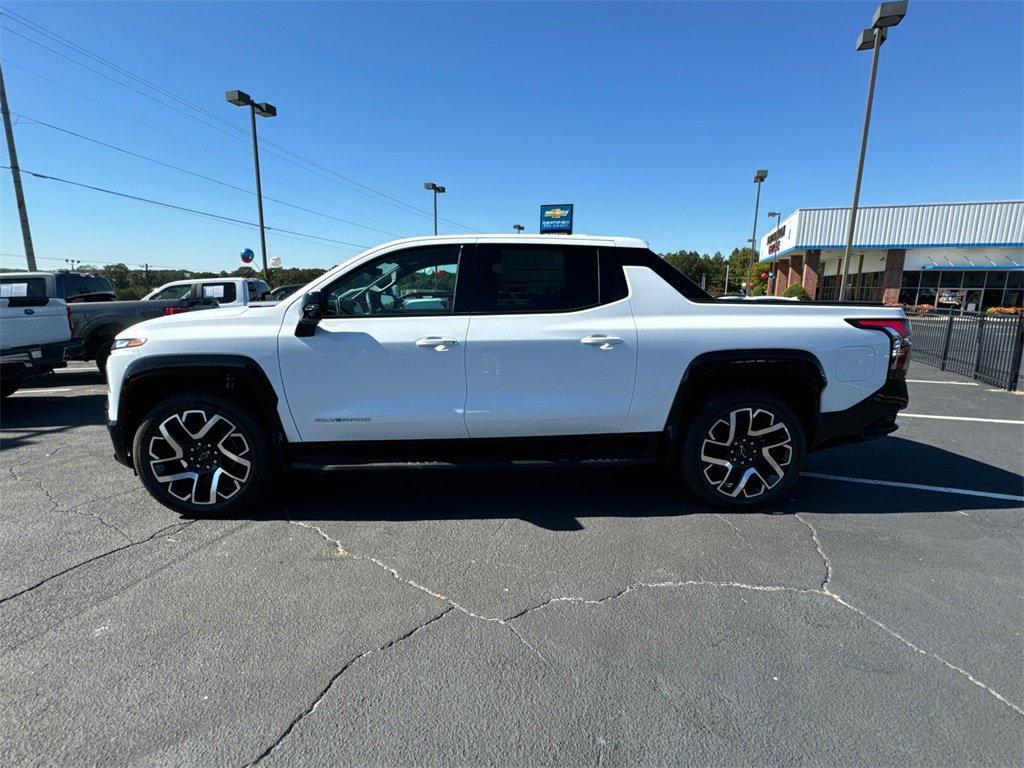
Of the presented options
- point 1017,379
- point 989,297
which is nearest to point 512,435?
point 1017,379

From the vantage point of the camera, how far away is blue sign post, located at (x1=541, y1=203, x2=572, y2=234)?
116 ft

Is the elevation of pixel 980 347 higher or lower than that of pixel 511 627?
higher

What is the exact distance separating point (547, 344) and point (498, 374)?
386mm

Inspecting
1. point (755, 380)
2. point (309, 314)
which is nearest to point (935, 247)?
point (755, 380)

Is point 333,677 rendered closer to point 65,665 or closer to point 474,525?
point 65,665

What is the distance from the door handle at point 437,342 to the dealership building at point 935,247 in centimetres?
3298

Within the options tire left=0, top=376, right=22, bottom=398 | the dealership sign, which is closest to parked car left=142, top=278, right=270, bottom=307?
tire left=0, top=376, right=22, bottom=398

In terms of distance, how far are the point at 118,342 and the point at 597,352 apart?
326cm

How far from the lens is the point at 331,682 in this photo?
2205mm

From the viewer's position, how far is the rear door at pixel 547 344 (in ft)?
11.6

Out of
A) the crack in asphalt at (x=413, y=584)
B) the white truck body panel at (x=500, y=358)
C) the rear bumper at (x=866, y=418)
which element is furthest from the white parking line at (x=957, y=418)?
the crack in asphalt at (x=413, y=584)

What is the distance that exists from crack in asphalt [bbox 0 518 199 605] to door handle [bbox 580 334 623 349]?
2999mm

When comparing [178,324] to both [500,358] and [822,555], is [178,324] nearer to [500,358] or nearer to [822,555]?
[500,358]

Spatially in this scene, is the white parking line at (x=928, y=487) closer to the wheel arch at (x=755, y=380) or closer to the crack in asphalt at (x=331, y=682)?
the wheel arch at (x=755, y=380)
